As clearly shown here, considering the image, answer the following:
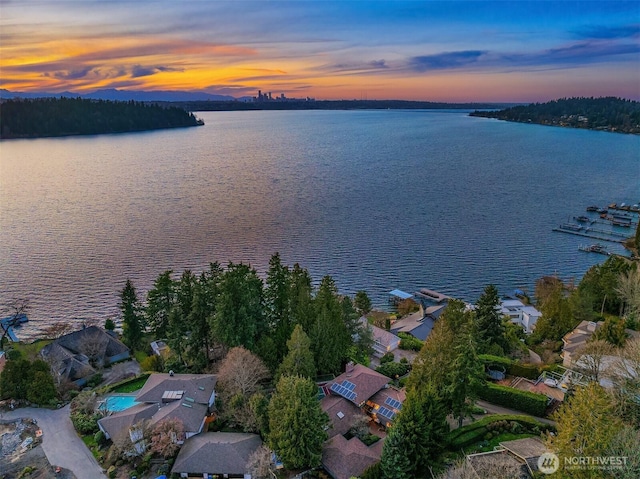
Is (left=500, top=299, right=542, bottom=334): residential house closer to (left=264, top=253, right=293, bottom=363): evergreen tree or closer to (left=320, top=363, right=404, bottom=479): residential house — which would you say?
(left=320, top=363, right=404, bottom=479): residential house

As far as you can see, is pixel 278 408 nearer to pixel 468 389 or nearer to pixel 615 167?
pixel 468 389

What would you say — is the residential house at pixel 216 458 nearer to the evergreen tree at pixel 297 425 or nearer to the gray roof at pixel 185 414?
the gray roof at pixel 185 414

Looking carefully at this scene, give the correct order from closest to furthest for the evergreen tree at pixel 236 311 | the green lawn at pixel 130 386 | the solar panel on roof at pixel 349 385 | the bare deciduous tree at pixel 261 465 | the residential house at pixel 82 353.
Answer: the bare deciduous tree at pixel 261 465
the solar panel on roof at pixel 349 385
the evergreen tree at pixel 236 311
the green lawn at pixel 130 386
the residential house at pixel 82 353

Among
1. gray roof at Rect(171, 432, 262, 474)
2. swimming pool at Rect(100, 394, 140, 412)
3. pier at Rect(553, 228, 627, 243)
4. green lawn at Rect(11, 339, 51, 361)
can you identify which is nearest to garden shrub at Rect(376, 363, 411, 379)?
gray roof at Rect(171, 432, 262, 474)

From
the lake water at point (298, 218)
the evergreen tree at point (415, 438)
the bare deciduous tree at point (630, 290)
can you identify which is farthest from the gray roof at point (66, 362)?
the bare deciduous tree at point (630, 290)

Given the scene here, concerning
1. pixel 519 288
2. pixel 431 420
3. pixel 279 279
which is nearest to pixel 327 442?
pixel 431 420

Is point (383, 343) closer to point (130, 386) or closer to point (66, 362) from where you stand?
point (130, 386)
